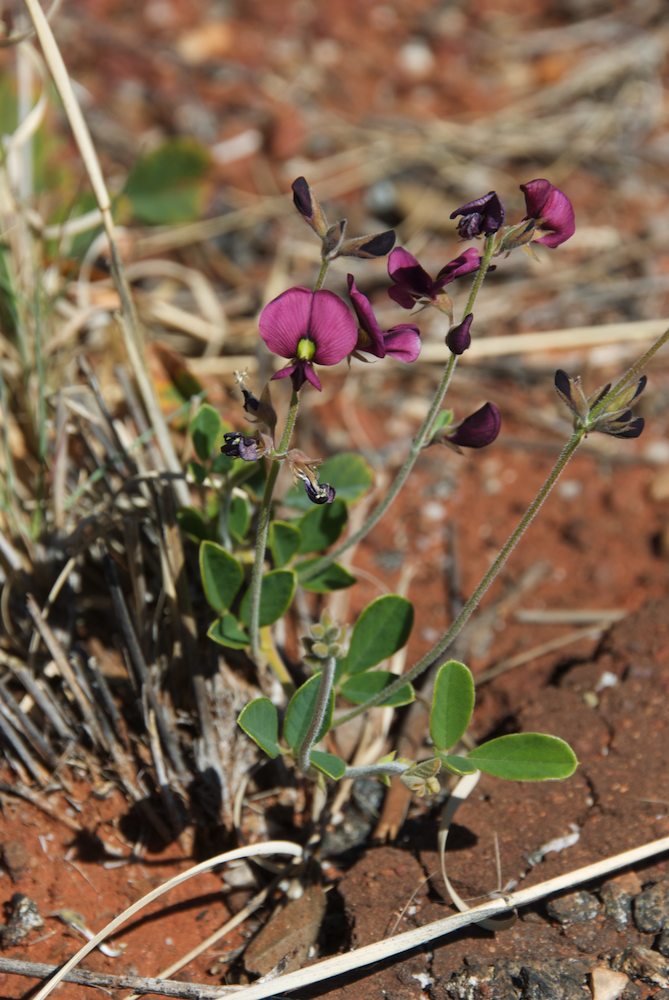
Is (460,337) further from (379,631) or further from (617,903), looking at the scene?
(617,903)

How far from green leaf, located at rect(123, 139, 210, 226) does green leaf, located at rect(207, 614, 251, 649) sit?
2054mm

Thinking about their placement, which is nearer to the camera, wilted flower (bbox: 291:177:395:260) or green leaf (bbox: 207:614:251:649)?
wilted flower (bbox: 291:177:395:260)

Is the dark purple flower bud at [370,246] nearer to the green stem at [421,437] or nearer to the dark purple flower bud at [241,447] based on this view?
the green stem at [421,437]

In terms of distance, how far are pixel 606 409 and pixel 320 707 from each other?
2.01ft

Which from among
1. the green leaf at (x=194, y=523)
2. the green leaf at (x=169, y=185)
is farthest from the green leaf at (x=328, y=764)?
the green leaf at (x=169, y=185)

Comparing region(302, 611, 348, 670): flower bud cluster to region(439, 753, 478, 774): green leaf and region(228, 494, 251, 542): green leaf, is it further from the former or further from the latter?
region(228, 494, 251, 542): green leaf

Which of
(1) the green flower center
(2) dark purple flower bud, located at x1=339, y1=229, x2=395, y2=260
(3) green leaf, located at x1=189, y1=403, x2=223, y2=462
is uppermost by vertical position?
(2) dark purple flower bud, located at x1=339, y1=229, x2=395, y2=260

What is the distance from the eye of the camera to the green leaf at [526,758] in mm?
1721

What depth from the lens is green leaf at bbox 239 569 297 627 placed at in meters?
1.92

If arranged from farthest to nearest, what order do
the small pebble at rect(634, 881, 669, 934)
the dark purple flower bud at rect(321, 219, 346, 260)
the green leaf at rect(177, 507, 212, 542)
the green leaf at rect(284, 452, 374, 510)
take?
the green leaf at rect(284, 452, 374, 510) < the green leaf at rect(177, 507, 212, 542) < the small pebble at rect(634, 881, 669, 934) < the dark purple flower bud at rect(321, 219, 346, 260)

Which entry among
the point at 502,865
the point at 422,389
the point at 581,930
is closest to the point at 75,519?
the point at 502,865

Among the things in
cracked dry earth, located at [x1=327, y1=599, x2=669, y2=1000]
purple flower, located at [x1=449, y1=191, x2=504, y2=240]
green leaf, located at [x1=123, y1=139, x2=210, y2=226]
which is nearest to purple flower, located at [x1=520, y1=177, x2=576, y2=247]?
purple flower, located at [x1=449, y1=191, x2=504, y2=240]

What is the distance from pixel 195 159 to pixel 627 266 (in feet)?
5.25

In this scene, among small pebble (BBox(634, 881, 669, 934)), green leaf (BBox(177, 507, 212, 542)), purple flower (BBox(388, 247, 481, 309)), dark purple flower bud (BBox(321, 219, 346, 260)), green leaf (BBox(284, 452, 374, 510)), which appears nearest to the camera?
dark purple flower bud (BBox(321, 219, 346, 260))
